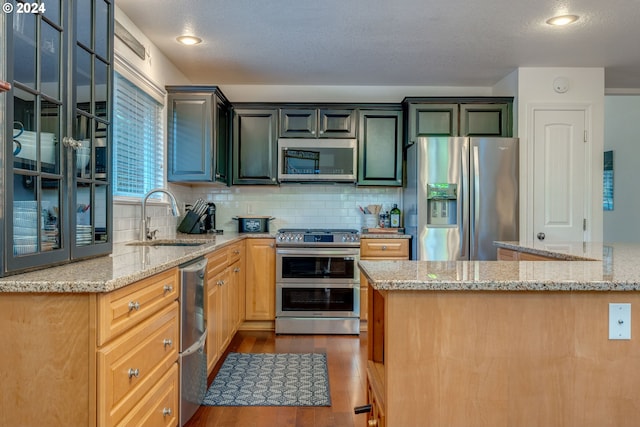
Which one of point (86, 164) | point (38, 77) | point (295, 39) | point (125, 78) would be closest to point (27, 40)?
point (38, 77)

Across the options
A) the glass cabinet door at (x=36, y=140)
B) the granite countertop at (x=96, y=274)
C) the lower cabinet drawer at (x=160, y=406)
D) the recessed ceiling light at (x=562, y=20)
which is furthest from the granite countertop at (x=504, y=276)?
the recessed ceiling light at (x=562, y=20)

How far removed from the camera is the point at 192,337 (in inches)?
87.0

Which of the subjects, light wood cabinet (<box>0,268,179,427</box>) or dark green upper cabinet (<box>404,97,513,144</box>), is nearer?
light wood cabinet (<box>0,268,179,427</box>)

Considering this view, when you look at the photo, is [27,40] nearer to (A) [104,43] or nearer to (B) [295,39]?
(A) [104,43]

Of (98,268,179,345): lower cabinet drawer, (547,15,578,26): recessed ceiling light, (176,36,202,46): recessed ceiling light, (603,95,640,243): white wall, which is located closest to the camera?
(98,268,179,345): lower cabinet drawer

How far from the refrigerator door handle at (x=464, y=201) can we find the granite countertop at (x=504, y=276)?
6.63 feet

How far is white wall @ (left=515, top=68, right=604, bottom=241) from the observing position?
3902 mm

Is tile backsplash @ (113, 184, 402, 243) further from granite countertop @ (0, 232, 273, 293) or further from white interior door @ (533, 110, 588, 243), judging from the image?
granite countertop @ (0, 232, 273, 293)

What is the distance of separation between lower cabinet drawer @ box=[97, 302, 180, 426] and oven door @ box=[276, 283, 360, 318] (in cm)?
192

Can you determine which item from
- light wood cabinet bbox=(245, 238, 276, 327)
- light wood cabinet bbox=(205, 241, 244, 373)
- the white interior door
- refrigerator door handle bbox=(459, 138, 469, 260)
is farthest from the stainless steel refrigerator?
light wood cabinet bbox=(205, 241, 244, 373)

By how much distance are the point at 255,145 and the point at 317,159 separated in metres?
0.64

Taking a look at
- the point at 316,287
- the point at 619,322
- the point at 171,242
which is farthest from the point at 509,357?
the point at 316,287

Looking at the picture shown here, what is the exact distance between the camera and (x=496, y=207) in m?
3.74

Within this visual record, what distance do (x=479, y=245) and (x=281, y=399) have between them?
7.23 ft
